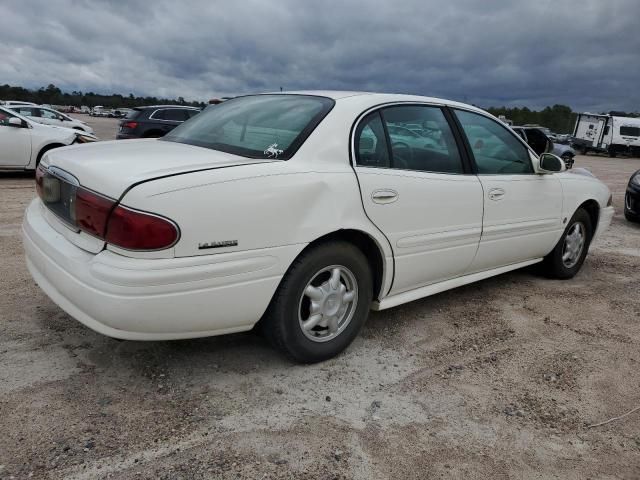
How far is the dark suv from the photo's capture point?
13305 millimetres

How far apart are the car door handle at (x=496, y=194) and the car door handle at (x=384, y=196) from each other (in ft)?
3.33

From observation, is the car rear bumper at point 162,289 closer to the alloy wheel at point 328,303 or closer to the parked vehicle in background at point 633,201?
the alloy wheel at point 328,303

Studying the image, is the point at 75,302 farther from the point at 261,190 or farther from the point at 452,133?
the point at 452,133

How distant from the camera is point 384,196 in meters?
2.98

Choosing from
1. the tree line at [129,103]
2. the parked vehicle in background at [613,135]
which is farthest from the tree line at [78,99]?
the parked vehicle in background at [613,135]

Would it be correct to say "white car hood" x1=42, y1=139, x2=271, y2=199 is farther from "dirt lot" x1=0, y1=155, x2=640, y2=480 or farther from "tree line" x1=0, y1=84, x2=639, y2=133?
"tree line" x1=0, y1=84, x2=639, y2=133

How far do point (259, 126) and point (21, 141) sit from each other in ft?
27.7

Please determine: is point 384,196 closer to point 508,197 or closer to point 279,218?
point 279,218

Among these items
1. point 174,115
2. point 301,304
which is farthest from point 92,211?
point 174,115

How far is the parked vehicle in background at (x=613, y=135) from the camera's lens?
32906 millimetres

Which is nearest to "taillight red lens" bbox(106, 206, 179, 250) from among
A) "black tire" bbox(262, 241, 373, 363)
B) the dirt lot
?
"black tire" bbox(262, 241, 373, 363)

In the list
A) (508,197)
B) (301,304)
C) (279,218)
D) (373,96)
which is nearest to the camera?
(279,218)

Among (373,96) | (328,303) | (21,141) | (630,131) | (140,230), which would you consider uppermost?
(630,131)

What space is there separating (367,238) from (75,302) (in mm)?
1528
